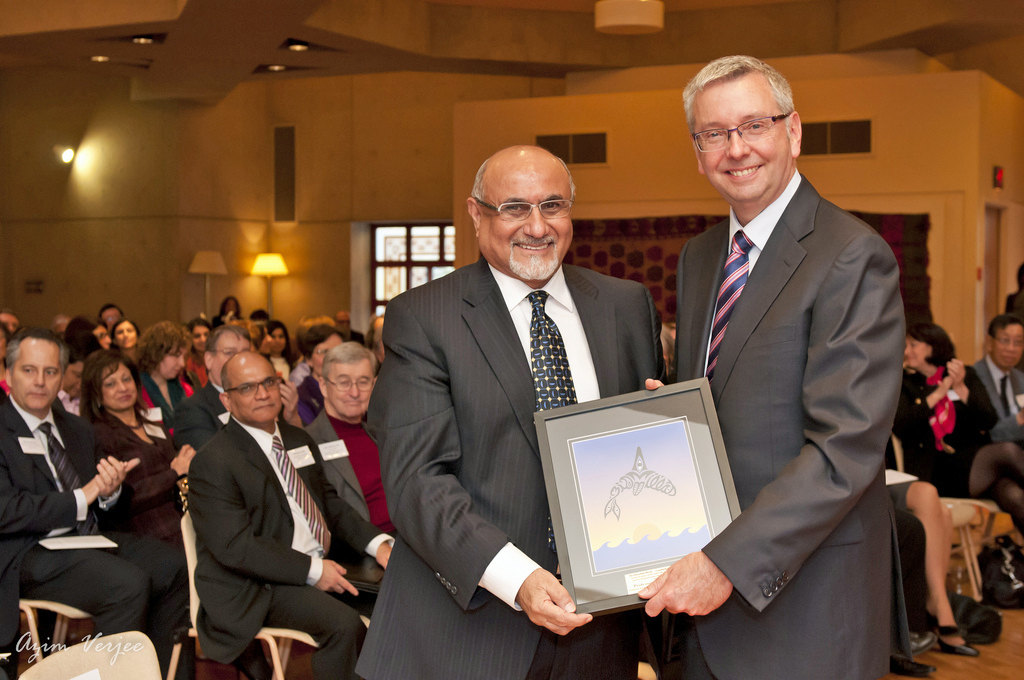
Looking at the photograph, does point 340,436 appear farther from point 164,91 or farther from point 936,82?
point 164,91

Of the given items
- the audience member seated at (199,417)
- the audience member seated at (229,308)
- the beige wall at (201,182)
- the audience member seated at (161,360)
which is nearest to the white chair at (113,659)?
the audience member seated at (199,417)

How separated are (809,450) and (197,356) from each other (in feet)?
25.1

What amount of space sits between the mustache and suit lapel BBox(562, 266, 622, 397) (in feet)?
0.50

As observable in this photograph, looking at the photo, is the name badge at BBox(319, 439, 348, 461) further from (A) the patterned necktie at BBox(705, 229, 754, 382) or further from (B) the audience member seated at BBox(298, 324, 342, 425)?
(A) the patterned necktie at BBox(705, 229, 754, 382)

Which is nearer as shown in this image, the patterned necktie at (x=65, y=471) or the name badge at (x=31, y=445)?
the name badge at (x=31, y=445)

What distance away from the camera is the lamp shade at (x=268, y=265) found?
1516 cm

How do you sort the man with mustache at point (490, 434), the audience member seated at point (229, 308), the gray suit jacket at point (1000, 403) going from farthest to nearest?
the audience member seated at point (229, 308)
the gray suit jacket at point (1000, 403)
the man with mustache at point (490, 434)

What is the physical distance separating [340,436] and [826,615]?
116 inches

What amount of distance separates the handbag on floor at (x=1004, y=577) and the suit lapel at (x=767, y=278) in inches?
172

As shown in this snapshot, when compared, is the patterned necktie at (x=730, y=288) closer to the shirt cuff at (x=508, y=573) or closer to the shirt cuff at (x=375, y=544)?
the shirt cuff at (x=508, y=573)

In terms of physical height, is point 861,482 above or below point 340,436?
above

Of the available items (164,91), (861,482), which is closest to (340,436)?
(861,482)

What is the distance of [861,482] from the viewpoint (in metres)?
1.62

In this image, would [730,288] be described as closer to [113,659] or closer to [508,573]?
[508,573]
